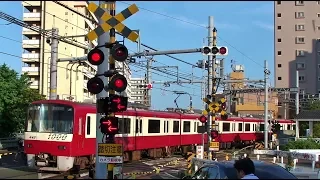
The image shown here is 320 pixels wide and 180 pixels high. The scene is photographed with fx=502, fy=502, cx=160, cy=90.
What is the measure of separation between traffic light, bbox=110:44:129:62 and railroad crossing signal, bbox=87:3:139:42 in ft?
2.31

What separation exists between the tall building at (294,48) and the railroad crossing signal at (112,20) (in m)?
61.2

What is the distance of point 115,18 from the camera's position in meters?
12.4

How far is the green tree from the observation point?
43.0 meters

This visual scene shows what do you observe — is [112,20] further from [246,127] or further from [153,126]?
[246,127]

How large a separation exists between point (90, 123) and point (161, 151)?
427 inches

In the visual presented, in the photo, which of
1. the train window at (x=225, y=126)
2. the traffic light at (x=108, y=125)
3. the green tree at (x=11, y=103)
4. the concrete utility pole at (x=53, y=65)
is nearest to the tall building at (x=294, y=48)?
the train window at (x=225, y=126)

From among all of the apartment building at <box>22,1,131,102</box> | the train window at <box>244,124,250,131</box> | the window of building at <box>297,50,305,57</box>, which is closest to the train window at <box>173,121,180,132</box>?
the train window at <box>244,124,250,131</box>

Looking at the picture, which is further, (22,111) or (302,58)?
(302,58)

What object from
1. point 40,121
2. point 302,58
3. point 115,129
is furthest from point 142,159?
point 302,58

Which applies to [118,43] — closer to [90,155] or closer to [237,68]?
[90,155]

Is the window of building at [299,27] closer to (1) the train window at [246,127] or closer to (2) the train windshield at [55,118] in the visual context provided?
(1) the train window at [246,127]

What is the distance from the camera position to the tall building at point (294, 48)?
7406 cm

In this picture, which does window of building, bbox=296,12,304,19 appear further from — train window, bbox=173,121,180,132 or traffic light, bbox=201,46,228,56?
traffic light, bbox=201,46,228,56

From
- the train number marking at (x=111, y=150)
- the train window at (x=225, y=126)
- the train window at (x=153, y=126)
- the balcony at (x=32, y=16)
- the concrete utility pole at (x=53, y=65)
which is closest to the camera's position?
the train number marking at (x=111, y=150)
